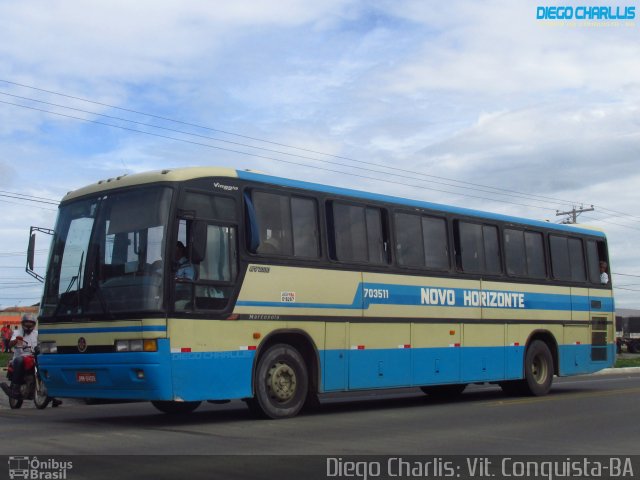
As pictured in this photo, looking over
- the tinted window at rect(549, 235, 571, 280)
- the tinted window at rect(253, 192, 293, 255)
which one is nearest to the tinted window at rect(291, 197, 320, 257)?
the tinted window at rect(253, 192, 293, 255)

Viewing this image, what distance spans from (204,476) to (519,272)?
11.1 meters

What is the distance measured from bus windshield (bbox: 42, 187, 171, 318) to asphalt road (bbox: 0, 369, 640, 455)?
1619 millimetres

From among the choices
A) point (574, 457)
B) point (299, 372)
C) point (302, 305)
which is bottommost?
point (574, 457)

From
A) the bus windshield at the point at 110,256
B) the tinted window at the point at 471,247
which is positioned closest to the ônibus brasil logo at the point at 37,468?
the bus windshield at the point at 110,256

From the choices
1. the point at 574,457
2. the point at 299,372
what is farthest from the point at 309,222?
the point at 574,457

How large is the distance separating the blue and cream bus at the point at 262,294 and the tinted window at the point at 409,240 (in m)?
0.03

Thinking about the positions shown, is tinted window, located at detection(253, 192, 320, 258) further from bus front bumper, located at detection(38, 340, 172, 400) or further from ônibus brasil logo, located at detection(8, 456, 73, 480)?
ônibus brasil logo, located at detection(8, 456, 73, 480)

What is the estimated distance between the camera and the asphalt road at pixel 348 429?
31.1 feet

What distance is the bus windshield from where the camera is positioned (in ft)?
37.0

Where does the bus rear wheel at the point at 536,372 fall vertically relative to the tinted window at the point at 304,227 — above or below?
below

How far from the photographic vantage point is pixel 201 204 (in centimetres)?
1182

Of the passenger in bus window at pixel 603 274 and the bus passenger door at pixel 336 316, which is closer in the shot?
the bus passenger door at pixel 336 316

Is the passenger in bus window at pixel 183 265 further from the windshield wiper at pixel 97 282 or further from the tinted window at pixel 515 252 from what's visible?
the tinted window at pixel 515 252

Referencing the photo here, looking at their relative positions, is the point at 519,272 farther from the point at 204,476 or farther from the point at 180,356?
the point at 204,476
